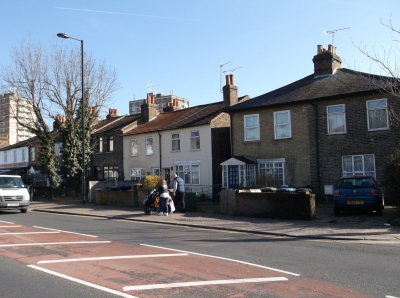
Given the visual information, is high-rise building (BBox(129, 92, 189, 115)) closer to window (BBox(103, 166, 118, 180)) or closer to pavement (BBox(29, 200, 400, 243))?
window (BBox(103, 166, 118, 180))

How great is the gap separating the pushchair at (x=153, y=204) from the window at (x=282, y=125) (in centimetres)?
909

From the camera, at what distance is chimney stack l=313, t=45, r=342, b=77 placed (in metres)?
23.9

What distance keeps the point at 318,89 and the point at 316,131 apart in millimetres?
2484

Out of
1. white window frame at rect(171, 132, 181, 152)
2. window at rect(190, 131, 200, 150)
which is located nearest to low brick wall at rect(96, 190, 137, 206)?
window at rect(190, 131, 200, 150)

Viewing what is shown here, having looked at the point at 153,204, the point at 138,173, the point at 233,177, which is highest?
the point at 138,173

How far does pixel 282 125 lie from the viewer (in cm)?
2369

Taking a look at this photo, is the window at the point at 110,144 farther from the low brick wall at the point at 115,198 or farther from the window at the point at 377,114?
the window at the point at 377,114

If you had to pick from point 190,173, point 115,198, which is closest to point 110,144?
point 190,173

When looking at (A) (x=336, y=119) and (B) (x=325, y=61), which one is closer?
(A) (x=336, y=119)

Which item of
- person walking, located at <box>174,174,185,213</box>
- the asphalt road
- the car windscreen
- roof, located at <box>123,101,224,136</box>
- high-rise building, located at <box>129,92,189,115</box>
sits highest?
high-rise building, located at <box>129,92,189,115</box>

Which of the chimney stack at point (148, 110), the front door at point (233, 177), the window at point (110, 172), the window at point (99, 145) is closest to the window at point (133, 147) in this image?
the chimney stack at point (148, 110)

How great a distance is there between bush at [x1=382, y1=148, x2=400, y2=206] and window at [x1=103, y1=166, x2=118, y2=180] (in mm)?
25774

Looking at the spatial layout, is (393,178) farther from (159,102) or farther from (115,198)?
(159,102)

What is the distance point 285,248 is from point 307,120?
14.1 m
